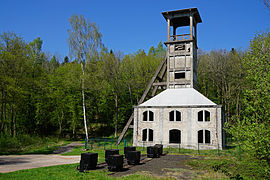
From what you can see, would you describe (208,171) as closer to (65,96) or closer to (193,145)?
(193,145)

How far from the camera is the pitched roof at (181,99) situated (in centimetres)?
2556

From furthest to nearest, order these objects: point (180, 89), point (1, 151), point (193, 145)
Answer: point (180, 89)
point (193, 145)
point (1, 151)

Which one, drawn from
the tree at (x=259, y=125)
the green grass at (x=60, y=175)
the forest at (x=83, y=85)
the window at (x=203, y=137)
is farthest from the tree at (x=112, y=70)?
the tree at (x=259, y=125)

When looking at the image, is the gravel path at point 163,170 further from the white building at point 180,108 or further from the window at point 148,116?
the window at point 148,116

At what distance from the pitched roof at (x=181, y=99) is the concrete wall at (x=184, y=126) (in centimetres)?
63

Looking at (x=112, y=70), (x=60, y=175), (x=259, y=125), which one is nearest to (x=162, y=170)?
(x=60, y=175)

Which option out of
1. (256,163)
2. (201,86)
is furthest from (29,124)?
(256,163)

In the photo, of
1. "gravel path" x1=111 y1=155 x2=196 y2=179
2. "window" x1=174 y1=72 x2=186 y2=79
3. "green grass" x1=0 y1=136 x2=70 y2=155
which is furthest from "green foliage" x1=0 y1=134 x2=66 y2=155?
"window" x1=174 y1=72 x2=186 y2=79

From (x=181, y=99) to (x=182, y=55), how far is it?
22.5 feet

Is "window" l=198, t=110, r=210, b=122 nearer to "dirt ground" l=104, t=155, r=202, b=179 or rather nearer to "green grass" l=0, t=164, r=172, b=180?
"dirt ground" l=104, t=155, r=202, b=179

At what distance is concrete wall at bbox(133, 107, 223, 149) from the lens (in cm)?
2394

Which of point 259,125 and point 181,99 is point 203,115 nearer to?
point 181,99

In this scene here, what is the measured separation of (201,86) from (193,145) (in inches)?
848

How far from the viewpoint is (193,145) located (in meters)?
24.5
